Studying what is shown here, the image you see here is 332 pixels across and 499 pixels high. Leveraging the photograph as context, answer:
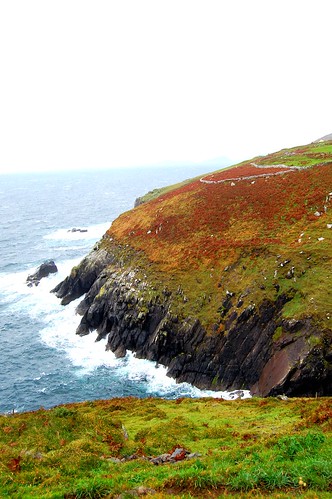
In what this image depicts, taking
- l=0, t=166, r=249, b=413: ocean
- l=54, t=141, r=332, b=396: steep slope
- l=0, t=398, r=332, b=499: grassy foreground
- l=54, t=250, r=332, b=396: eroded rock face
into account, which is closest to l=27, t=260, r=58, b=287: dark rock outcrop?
l=0, t=166, r=249, b=413: ocean

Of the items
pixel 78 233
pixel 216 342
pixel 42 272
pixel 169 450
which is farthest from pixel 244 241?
pixel 78 233

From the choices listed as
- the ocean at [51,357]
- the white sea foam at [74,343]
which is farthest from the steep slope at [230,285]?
the ocean at [51,357]

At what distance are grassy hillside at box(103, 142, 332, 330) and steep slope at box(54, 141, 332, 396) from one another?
0.16m

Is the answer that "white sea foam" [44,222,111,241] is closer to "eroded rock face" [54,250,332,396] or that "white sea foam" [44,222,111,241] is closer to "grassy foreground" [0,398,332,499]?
"eroded rock face" [54,250,332,396]

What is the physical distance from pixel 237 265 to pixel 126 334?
59.3ft

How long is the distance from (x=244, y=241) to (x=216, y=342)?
1550cm

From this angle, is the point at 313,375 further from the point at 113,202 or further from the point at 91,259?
the point at 113,202

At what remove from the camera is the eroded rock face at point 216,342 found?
33.3 m

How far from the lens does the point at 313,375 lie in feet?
106

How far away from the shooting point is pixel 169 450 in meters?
19.2

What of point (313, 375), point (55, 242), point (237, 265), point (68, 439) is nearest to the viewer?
point (68, 439)

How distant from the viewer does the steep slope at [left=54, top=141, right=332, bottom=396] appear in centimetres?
3659

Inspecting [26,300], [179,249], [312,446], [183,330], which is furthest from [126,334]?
[312,446]

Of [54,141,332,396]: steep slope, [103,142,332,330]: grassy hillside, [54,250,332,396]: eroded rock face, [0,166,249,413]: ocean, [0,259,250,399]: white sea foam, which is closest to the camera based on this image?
[54,250,332,396]: eroded rock face
